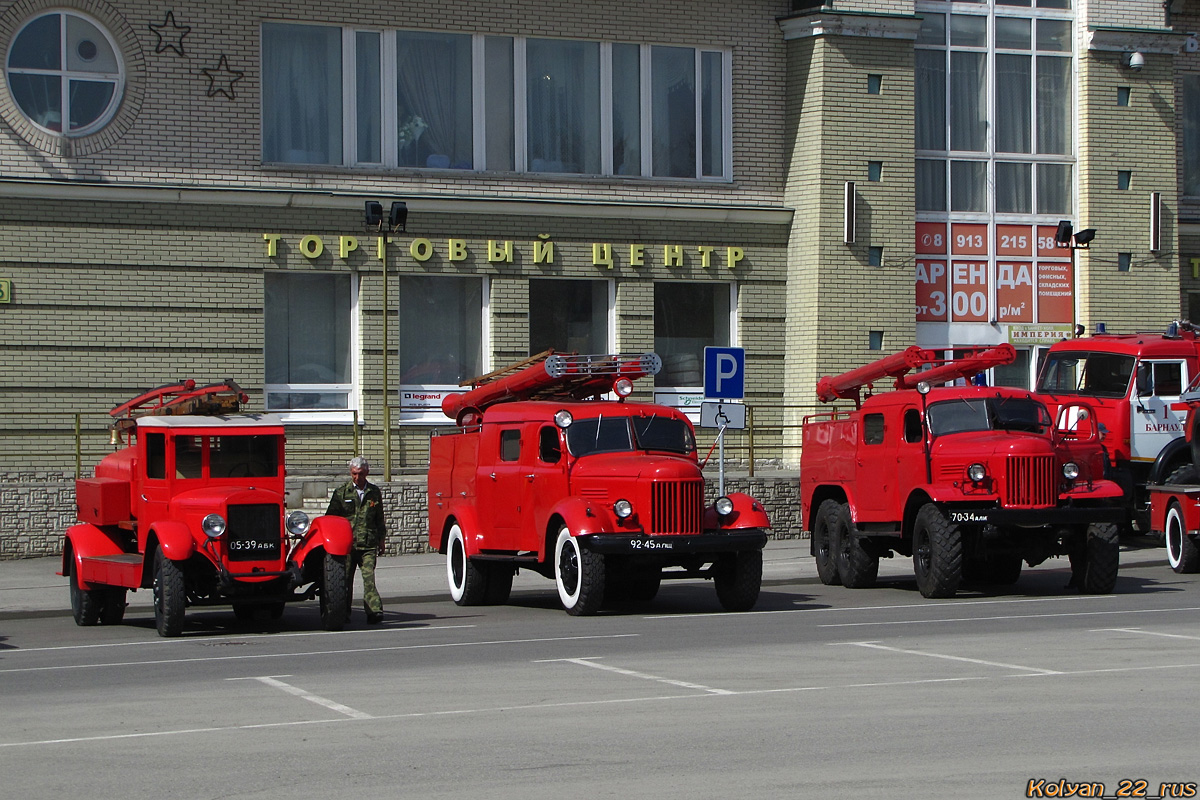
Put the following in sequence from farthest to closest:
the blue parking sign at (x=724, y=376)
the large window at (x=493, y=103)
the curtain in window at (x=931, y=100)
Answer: the curtain in window at (x=931, y=100) → the large window at (x=493, y=103) → the blue parking sign at (x=724, y=376)

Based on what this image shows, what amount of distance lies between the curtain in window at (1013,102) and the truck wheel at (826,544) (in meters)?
10.8

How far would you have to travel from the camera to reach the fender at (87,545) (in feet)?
51.5

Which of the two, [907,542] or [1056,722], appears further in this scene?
[907,542]

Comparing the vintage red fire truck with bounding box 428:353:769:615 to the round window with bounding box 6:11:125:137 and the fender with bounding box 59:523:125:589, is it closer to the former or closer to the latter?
the fender with bounding box 59:523:125:589

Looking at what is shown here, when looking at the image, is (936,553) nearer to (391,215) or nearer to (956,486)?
(956,486)

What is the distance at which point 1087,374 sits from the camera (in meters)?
24.4

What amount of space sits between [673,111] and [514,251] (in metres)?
3.66

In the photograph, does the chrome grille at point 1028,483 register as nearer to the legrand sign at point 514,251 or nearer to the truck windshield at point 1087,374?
the truck windshield at point 1087,374

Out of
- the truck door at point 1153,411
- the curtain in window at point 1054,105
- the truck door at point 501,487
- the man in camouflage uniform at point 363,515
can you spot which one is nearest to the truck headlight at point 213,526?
the man in camouflage uniform at point 363,515

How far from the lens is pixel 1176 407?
23469mm

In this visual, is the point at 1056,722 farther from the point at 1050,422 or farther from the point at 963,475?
the point at 1050,422

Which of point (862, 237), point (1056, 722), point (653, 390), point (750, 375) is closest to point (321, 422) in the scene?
point (653, 390)

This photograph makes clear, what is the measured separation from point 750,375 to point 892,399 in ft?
26.8

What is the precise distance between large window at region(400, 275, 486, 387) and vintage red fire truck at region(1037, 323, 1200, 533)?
8856 mm
